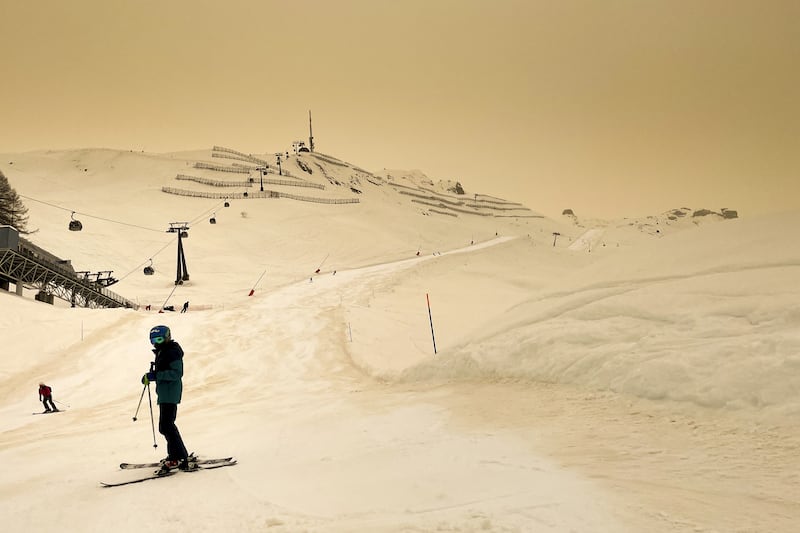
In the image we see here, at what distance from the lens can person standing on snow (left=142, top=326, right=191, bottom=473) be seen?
20.9 ft

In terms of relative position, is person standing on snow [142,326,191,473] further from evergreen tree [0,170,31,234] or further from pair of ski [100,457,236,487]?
evergreen tree [0,170,31,234]

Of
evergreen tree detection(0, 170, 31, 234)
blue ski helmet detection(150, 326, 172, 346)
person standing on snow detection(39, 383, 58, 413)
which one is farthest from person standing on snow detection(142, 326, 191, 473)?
evergreen tree detection(0, 170, 31, 234)

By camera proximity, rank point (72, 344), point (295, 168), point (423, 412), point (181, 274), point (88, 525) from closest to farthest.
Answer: point (88, 525), point (423, 412), point (72, 344), point (181, 274), point (295, 168)

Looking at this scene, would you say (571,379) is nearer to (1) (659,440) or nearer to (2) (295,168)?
(1) (659,440)

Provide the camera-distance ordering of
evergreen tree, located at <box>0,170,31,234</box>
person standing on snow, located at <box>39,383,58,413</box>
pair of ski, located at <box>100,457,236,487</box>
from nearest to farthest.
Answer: pair of ski, located at <box>100,457,236,487</box> < person standing on snow, located at <box>39,383,58,413</box> < evergreen tree, located at <box>0,170,31,234</box>

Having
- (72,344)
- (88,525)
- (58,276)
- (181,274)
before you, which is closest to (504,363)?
(88,525)

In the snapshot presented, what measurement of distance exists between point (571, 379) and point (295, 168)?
11419cm

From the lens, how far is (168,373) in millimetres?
6625

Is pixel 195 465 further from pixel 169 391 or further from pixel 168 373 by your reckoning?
pixel 168 373

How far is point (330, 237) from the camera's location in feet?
199

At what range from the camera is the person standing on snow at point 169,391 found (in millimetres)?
6382

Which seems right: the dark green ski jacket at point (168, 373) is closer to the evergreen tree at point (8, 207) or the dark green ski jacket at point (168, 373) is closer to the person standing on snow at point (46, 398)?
the person standing on snow at point (46, 398)

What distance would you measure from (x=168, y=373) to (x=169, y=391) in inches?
10.3

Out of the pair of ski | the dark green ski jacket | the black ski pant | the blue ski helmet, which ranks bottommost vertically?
the pair of ski
